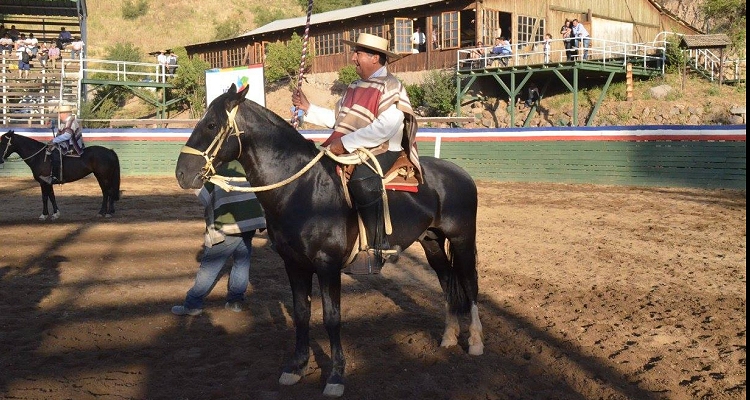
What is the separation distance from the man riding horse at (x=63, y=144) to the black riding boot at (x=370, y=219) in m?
11.1

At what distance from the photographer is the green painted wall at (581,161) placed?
1731 centimetres

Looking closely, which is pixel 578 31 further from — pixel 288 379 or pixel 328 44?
pixel 288 379

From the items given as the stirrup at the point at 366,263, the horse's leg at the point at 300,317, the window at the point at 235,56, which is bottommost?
the horse's leg at the point at 300,317

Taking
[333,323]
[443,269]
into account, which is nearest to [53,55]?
[443,269]

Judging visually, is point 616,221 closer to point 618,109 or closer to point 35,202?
point 35,202

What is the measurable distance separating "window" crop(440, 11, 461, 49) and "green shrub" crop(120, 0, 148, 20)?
46120 millimetres

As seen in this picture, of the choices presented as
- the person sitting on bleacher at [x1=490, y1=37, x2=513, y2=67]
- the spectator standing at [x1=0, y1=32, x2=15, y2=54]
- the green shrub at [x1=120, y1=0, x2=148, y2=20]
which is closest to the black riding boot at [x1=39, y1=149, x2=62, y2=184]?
the person sitting on bleacher at [x1=490, y1=37, x2=513, y2=67]

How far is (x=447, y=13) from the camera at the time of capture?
111 feet

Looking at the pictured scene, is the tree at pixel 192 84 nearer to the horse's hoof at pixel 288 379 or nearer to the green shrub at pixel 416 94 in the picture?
the green shrub at pixel 416 94

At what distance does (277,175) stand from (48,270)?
5388mm

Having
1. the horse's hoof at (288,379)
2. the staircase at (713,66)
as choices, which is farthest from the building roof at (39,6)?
the horse's hoof at (288,379)

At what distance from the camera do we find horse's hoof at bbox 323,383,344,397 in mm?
5246

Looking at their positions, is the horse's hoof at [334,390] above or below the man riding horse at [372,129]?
below

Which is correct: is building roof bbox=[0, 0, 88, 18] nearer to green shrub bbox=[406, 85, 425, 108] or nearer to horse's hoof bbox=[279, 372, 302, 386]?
green shrub bbox=[406, 85, 425, 108]
